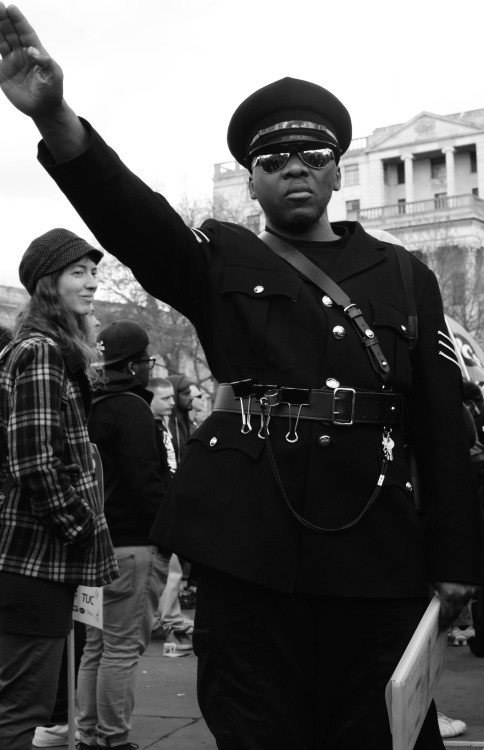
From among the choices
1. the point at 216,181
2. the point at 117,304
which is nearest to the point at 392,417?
the point at 117,304

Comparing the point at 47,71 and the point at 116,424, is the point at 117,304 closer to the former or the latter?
the point at 116,424

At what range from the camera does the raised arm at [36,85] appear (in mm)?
2375

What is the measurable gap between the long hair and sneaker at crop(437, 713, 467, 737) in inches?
105

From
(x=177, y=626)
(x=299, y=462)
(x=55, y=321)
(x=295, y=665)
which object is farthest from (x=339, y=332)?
(x=177, y=626)

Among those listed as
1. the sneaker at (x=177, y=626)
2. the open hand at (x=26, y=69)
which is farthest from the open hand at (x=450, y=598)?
the sneaker at (x=177, y=626)

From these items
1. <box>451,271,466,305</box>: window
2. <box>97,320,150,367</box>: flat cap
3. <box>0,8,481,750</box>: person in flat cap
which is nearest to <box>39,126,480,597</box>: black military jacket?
<box>0,8,481,750</box>: person in flat cap

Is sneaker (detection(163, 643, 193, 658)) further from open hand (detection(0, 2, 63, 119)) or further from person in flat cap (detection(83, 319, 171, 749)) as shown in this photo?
open hand (detection(0, 2, 63, 119))

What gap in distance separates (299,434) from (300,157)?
75 cm

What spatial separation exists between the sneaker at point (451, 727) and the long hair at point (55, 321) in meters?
2.67

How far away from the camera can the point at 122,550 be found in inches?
208

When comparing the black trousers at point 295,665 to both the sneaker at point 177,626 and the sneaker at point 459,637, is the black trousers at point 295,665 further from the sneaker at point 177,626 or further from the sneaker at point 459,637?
the sneaker at point 177,626

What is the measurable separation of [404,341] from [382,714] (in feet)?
3.05

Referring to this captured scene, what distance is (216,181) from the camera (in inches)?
3137

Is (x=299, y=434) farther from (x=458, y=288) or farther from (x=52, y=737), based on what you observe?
(x=458, y=288)
